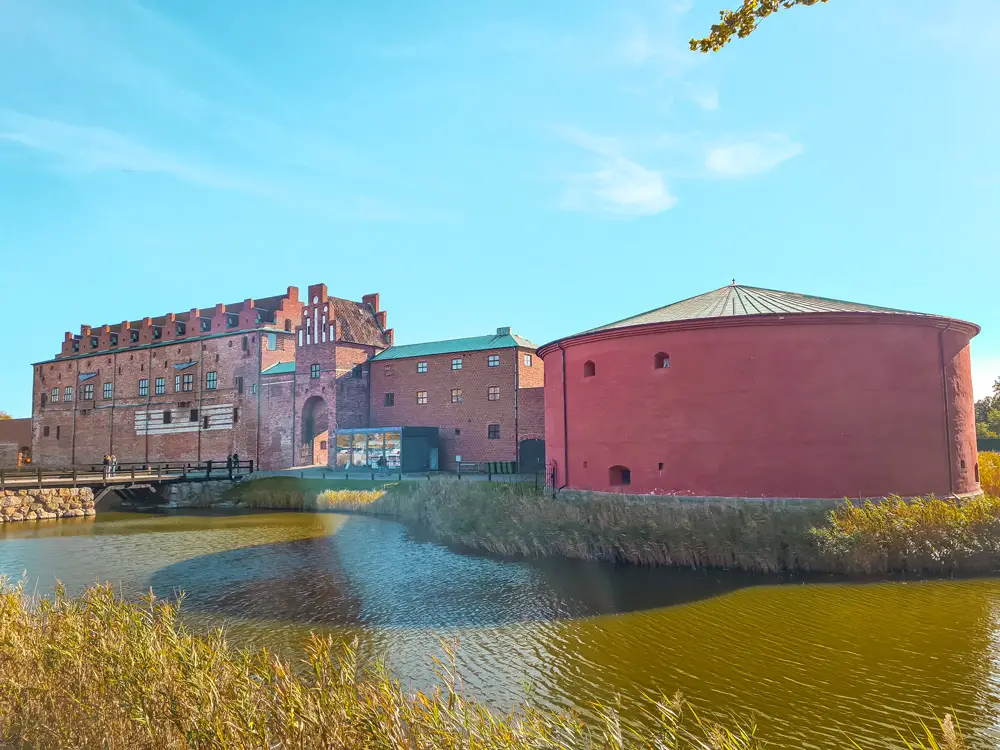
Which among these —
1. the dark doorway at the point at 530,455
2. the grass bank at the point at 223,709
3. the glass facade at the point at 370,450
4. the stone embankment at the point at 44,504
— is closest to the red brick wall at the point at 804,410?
the grass bank at the point at 223,709

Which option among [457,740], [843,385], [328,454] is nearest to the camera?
[457,740]

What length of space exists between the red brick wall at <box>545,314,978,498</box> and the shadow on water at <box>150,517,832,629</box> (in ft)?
10.7

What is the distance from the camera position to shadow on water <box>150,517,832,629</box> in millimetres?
8742

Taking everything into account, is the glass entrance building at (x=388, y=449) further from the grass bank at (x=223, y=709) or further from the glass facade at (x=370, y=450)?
the grass bank at (x=223, y=709)

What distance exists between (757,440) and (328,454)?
21637 mm

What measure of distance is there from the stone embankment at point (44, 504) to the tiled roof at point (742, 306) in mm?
18877

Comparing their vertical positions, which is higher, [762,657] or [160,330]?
[160,330]

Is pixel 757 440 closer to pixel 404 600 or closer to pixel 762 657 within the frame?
pixel 762 657

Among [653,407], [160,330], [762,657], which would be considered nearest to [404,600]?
[762,657]

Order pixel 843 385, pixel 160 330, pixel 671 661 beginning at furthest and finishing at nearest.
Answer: pixel 160 330 → pixel 843 385 → pixel 671 661

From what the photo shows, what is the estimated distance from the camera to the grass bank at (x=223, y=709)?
11.5 feet

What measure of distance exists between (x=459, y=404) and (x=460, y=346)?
8.42 ft

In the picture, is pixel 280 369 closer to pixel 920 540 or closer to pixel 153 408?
pixel 153 408

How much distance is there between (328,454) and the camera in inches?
1186
